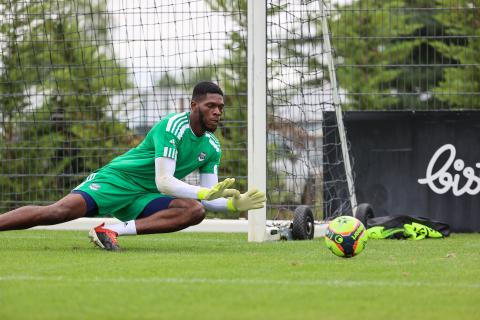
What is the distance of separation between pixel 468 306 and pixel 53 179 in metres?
9.37

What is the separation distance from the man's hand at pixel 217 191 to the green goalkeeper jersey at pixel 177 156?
410 mm

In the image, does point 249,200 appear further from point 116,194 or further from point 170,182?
point 116,194

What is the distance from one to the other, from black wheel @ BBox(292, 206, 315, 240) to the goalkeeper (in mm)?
1296

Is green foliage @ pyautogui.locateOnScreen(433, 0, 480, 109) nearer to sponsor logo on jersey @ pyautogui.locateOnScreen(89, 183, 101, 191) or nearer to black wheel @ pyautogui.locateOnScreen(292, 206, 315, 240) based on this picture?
black wheel @ pyautogui.locateOnScreen(292, 206, 315, 240)

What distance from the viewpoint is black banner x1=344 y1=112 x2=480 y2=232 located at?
1210cm

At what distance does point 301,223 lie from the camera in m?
10.0

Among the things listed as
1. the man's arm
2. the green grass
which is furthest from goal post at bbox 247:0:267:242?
the man's arm

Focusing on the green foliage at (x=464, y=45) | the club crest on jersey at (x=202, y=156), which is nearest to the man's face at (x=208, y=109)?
the club crest on jersey at (x=202, y=156)

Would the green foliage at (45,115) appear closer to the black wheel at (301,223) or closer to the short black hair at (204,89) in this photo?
the black wheel at (301,223)

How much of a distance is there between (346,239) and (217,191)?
116 centimetres

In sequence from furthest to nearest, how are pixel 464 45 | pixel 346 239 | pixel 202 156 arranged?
pixel 464 45 → pixel 202 156 → pixel 346 239

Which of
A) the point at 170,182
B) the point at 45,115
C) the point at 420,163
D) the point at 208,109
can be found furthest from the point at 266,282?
the point at 45,115

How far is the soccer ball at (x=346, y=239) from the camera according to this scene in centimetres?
749

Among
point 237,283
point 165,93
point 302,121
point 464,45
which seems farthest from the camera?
point 464,45
